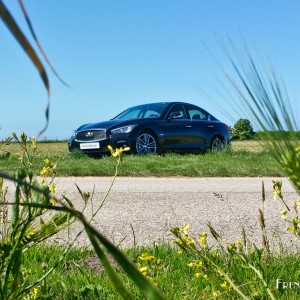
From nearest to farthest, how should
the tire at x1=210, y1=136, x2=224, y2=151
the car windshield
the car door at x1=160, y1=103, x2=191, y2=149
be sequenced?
the car door at x1=160, y1=103, x2=191, y2=149 < the car windshield < the tire at x1=210, y1=136, x2=224, y2=151

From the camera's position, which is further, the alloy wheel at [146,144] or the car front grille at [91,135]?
the alloy wheel at [146,144]

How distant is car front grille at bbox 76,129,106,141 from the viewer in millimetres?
14570

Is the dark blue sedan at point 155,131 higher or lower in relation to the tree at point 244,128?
higher

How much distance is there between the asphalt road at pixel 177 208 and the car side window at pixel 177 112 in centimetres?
720

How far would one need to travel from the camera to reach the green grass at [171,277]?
227 centimetres

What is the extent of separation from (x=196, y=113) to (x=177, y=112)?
1.17 m

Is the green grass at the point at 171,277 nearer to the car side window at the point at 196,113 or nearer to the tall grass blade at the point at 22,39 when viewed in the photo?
the tall grass blade at the point at 22,39

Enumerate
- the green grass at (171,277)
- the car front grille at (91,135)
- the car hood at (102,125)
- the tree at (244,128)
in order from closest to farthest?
the tree at (244,128)
the green grass at (171,277)
the car front grille at (91,135)
the car hood at (102,125)

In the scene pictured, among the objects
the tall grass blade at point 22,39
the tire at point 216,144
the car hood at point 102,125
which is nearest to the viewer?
the tall grass blade at point 22,39

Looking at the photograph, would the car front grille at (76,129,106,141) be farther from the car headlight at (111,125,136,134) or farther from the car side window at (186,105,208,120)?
the car side window at (186,105,208,120)

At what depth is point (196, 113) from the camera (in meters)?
17.2

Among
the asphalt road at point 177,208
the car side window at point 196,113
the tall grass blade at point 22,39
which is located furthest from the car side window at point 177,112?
the tall grass blade at point 22,39

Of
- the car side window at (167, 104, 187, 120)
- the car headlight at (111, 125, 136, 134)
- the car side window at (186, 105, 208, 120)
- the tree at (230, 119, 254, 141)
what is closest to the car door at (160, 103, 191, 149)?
the car side window at (167, 104, 187, 120)

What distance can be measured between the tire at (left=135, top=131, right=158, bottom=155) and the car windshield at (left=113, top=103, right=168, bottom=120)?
0.65m
